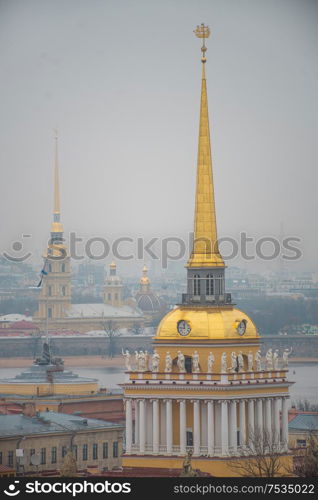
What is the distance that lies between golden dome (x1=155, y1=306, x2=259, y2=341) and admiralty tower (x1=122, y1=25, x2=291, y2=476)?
0.06 ft

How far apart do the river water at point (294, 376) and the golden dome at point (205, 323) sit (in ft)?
81.7

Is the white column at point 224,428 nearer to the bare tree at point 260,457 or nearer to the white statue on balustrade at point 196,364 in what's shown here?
the bare tree at point 260,457

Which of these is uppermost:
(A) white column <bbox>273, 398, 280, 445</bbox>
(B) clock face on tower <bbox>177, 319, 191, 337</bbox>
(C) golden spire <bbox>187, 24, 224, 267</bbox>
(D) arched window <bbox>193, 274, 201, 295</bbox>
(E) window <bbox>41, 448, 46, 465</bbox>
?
(C) golden spire <bbox>187, 24, 224, 267</bbox>

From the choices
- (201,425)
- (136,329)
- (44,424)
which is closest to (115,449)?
(44,424)

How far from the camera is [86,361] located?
415 feet

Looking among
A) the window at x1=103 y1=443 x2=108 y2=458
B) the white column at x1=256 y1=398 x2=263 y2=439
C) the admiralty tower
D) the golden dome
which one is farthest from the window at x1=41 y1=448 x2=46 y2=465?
the white column at x1=256 y1=398 x2=263 y2=439

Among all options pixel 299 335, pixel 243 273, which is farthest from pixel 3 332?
pixel 299 335

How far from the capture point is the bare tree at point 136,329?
490 feet

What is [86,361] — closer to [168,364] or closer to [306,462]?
[168,364]

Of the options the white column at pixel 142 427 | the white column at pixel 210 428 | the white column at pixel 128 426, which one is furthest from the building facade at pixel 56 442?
the white column at pixel 210 428

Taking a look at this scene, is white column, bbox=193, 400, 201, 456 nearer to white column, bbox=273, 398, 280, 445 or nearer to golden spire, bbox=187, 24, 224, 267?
white column, bbox=273, 398, 280, 445

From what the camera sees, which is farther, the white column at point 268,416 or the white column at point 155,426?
the white column at point 268,416

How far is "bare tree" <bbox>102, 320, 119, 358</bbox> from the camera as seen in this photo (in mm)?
137350
